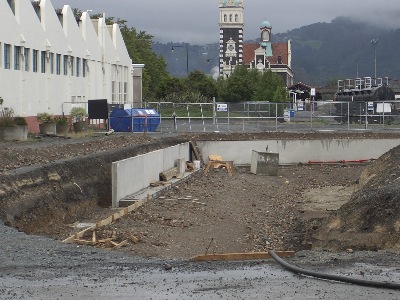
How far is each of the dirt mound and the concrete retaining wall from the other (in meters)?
8.47

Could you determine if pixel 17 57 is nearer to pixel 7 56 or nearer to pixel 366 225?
pixel 7 56

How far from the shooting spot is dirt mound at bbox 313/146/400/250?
17750mm

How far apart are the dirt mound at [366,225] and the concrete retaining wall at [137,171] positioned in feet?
27.8

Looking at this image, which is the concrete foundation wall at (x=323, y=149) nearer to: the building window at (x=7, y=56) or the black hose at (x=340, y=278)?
the building window at (x=7, y=56)

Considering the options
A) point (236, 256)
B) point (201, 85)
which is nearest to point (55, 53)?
point (236, 256)

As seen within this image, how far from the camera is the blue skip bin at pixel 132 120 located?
5608 centimetres

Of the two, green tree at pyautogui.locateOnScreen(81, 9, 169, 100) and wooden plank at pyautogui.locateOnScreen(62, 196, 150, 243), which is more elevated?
green tree at pyautogui.locateOnScreen(81, 9, 169, 100)

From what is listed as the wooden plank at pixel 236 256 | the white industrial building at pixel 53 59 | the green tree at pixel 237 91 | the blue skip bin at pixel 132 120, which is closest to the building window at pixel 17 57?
the white industrial building at pixel 53 59

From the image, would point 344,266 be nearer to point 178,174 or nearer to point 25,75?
point 178,174

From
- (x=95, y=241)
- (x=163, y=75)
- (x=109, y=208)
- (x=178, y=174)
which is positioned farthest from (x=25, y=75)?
(x=163, y=75)

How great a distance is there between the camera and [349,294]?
1044cm

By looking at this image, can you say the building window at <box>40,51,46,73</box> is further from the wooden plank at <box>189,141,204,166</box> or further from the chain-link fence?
the wooden plank at <box>189,141,204,166</box>

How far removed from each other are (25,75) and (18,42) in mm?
1938

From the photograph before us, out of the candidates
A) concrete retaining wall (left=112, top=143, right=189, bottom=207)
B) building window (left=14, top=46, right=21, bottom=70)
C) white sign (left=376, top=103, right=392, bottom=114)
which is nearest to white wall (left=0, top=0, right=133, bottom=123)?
building window (left=14, top=46, right=21, bottom=70)
